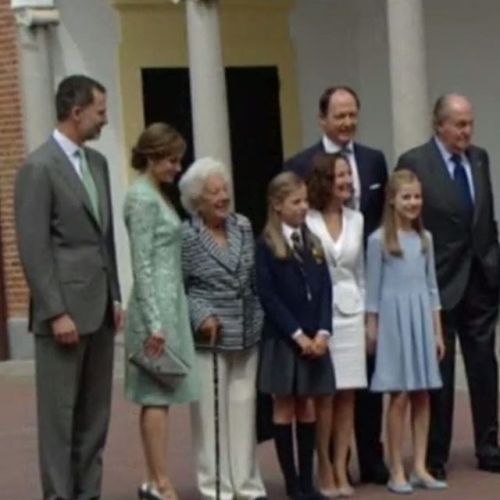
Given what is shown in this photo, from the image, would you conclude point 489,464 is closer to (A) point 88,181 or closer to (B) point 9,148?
(A) point 88,181

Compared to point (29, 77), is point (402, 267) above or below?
below

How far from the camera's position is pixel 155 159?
9.48m

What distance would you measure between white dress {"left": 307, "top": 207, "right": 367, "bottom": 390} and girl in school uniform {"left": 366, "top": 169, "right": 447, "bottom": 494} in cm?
13

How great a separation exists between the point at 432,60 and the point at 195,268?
10076mm

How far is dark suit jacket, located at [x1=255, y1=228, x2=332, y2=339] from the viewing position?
9.50 metres

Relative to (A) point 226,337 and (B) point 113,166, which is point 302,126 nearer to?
(B) point 113,166

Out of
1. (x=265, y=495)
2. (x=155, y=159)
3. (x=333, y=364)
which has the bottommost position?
(x=265, y=495)

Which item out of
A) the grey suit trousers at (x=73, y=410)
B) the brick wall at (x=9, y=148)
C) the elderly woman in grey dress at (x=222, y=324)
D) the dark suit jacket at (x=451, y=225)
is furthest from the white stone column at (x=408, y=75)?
the grey suit trousers at (x=73, y=410)

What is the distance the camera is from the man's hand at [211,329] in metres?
9.40

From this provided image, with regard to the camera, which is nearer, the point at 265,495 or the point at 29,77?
the point at 265,495

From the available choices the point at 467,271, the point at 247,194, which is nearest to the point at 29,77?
the point at 247,194

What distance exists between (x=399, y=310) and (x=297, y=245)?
29.2 inches

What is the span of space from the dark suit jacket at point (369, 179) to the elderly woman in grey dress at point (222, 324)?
2.52 ft

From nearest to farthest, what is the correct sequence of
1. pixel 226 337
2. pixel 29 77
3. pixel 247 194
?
pixel 226 337, pixel 29 77, pixel 247 194
